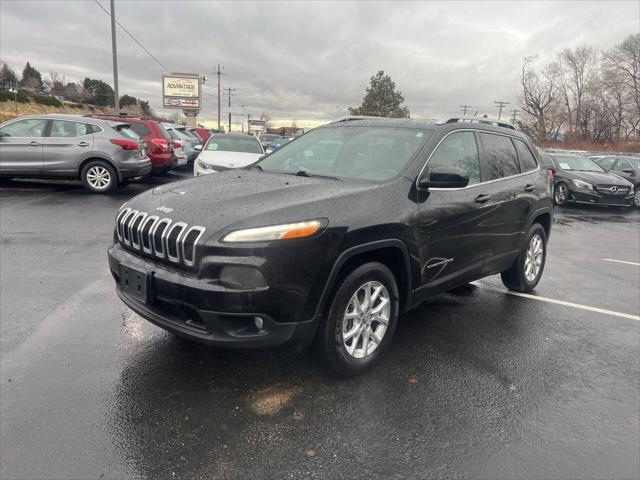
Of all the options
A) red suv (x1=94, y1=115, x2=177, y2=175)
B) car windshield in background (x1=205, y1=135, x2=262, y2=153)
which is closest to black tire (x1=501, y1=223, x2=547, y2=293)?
car windshield in background (x1=205, y1=135, x2=262, y2=153)

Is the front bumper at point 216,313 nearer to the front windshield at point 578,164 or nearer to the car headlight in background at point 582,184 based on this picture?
the car headlight in background at point 582,184

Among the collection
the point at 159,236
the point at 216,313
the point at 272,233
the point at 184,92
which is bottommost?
the point at 216,313

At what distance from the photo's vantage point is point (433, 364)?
352cm

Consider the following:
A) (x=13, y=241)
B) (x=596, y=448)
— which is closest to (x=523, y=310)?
(x=596, y=448)

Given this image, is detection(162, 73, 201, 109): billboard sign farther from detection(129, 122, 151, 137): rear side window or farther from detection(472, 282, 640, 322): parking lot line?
detection(472, 282, 640, 322): parking lot line

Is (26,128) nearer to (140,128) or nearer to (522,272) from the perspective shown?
(140,128)

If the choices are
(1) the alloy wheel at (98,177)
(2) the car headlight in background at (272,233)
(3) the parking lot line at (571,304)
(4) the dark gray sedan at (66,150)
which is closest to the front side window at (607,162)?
(3) the parking lot line at (571,304)

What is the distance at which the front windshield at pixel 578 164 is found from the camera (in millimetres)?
15188

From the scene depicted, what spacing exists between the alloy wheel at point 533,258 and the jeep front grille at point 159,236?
13.0 feet

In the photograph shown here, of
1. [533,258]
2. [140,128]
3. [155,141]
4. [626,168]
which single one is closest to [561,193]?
[626,168]

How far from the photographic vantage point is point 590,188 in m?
14.1

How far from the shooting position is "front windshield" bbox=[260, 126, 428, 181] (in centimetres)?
365

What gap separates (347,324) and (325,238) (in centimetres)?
70

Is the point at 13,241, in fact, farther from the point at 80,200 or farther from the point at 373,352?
the point at 373,352
